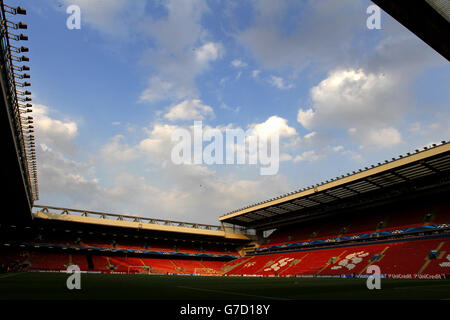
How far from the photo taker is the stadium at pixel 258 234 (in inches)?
986

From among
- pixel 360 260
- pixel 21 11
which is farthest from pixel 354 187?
pixel 21 11

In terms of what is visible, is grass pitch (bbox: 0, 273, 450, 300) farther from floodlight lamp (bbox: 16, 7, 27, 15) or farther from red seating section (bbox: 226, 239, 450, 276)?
red seating section (bbox: 226, 239, 450, 276)

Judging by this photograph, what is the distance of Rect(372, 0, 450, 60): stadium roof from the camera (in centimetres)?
749

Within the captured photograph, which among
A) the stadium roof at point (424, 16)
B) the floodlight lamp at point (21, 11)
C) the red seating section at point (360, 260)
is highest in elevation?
the floodlight lamp at point (21, 11)

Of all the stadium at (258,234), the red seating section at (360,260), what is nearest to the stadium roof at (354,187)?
the stadium at (258,234)

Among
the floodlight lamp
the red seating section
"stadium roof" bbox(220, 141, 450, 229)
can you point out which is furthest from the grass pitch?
"stadium roof" bbox(220, 141, 450, 229)

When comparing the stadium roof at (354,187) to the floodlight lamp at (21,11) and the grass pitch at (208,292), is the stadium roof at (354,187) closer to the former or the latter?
the grass pitch at (208,292)

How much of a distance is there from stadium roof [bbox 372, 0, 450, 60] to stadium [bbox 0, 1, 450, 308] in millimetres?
15579

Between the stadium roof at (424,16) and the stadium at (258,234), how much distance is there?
15.6 m

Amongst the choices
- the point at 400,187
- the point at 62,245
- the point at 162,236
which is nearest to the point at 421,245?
the point at 400,187

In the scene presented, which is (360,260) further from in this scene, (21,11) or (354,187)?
(21,11)

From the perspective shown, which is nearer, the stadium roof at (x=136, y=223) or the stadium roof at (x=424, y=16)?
the stadium roof at (x=424, y=16)

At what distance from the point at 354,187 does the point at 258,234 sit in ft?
102
